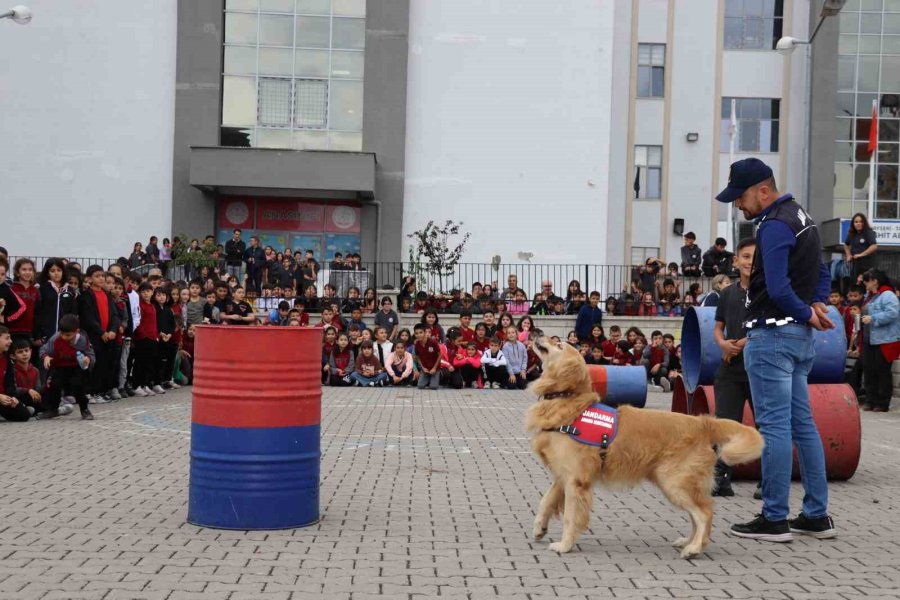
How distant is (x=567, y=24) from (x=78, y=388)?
84.8 ft

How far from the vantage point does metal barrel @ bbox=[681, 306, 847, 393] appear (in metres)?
9.77

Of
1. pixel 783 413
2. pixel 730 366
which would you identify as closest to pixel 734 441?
pixel 783 413

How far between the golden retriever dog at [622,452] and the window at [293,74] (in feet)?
97.5

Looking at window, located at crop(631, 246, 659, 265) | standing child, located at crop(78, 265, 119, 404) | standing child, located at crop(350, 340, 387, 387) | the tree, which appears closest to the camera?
standing child, located at crop(78, 265, 119, 404)

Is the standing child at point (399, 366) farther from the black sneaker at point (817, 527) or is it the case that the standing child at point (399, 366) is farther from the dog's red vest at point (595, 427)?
the dog's red vest at point (595, 427)

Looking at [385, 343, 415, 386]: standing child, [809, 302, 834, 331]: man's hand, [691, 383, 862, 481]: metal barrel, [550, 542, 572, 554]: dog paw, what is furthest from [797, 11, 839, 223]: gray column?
[550, 542, 572, 554]: dog paw

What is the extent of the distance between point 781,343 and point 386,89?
2975 centimetres

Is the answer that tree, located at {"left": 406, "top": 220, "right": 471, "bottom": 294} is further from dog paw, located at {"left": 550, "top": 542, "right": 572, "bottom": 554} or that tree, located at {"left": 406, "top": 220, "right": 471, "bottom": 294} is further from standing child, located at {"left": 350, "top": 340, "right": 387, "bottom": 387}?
dog paw, located at {"left": 550, "top": 542, "right": 572, "bottom": 554}

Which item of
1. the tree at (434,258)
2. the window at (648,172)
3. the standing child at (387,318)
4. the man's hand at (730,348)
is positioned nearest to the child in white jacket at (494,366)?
the standing child at (387,318)

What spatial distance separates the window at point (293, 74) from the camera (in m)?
35.5

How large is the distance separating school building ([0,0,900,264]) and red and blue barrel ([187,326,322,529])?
2759cm

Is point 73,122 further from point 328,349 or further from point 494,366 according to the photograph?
point 494,366

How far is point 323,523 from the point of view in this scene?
7.25 meters

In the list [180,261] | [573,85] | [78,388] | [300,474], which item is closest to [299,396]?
[300,474]
